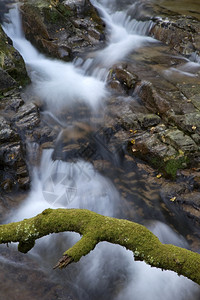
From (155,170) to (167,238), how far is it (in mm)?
1991

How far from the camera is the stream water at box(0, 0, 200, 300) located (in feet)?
14.0

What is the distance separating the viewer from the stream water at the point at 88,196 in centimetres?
426

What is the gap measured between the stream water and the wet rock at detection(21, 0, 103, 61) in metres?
0.51

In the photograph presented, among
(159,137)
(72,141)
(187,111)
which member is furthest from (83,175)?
(187,111)

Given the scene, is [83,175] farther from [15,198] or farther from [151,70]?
[151,70]

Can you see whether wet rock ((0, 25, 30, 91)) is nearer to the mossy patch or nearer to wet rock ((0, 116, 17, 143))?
wet rock ((0, 116, 17, 143))

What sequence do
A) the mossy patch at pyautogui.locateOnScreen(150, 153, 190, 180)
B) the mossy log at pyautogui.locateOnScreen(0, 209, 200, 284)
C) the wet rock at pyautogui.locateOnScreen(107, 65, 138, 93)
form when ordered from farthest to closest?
A: the wet rock at pyautogui.locateOnScreen(107, 65, 138, 93) < the mossy patch at pyautogui.locateOnScreen(150, 153, 190, 180) < the mossy log at pyautogui.locateOnScreen(0, 209, 200, 284)

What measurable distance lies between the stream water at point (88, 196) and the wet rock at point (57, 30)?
0.51 meters

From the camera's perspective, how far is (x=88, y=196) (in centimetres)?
654

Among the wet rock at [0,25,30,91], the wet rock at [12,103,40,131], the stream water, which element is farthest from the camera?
the wet rock at [0,25,30,91]

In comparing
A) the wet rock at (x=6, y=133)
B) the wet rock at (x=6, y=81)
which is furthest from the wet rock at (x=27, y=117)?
the wet rock at (x=6, y=81)

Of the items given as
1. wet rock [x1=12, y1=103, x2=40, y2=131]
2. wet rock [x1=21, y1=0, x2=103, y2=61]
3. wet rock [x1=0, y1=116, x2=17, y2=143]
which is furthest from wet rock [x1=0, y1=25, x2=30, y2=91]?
wet rock [x1=21, y1=0, x2=103, y2=61]

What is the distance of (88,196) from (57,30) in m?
10.0

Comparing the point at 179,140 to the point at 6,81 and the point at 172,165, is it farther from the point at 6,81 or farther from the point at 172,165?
the point at 6,81
